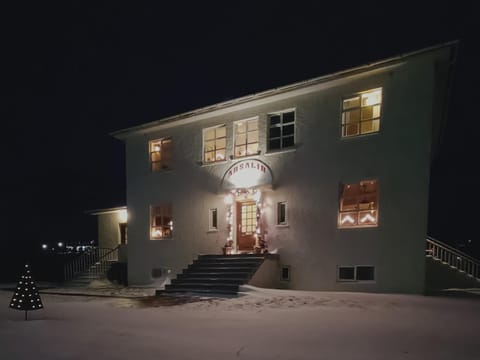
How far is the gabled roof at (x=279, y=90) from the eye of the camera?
10.1 m

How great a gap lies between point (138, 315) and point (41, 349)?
2.92 meters

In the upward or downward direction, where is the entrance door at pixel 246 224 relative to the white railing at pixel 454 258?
upward

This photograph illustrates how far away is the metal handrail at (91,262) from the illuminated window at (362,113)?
41.6ft

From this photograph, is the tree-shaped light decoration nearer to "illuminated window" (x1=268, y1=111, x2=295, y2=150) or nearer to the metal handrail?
"illuminated window" (x1=268, y1=111, x2=295, y2=150)

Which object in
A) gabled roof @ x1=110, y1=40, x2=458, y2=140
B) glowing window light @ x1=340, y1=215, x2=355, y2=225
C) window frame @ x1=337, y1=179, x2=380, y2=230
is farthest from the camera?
glowing window light @ x1=340, y1=215, x2=355, y2=225

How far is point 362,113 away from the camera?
453 inches

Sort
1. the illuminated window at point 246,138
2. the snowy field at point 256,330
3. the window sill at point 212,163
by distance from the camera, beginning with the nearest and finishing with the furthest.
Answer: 1. the snowy field at point 256,330
2. the illuminated window at point 246,138
3. the window sill at point 212,163


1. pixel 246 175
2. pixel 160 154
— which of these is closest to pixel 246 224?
pixel 246 175

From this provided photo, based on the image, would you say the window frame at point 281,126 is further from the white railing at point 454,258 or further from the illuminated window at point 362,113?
the white railing at point 454,258

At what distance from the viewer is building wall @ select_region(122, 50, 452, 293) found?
10328 mm

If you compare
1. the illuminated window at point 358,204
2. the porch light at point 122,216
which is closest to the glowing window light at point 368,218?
the illuminated window at point 358,204

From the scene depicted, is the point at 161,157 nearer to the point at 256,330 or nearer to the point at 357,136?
the point at 357,136

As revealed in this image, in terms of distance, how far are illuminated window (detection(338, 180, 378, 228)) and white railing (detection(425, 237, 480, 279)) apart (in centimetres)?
289

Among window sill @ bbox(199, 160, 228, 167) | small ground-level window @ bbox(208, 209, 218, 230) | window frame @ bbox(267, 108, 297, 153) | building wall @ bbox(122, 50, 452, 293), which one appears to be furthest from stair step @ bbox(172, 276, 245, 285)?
window frame @ bbox(267, 108, 297, 153)
